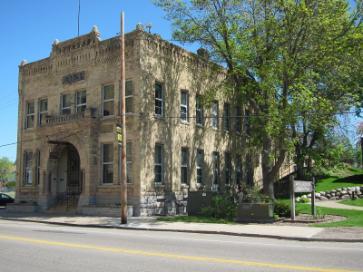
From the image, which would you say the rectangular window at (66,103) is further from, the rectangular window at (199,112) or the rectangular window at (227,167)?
the rectangular window at (227,167)

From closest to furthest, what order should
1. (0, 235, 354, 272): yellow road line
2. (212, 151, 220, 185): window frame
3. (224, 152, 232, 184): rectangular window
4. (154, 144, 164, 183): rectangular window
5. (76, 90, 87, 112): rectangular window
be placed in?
(0, 235, 354, 272): yellow road line
(154, 144, 164, 183): rectangular window
(76, 90, 87, 112): rectangular window
(212, 151, 220, 185): window frame
(224, 152, 232, 184): rectangular window

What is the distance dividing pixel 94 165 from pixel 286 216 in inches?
436

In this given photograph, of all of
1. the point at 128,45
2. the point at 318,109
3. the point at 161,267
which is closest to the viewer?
the point at 161,267

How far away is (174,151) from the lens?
27500 millimetres

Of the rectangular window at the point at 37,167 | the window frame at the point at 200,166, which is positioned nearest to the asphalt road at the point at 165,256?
the window frame at the point at 200,166

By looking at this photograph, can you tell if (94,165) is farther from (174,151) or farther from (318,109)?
(318,109)

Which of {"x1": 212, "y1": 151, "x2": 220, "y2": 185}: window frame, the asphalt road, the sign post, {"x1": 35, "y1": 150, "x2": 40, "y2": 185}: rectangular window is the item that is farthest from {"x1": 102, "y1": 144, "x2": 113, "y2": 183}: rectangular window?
the asphalt road

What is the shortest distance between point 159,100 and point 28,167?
35.6 feet

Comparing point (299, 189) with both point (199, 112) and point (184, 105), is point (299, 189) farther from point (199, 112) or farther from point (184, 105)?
point (199, 112)

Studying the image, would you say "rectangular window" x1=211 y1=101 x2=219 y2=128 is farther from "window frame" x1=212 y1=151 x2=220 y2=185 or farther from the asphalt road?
the asphalt road

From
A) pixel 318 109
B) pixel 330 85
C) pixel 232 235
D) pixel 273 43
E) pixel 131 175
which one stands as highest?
pixel 273 43

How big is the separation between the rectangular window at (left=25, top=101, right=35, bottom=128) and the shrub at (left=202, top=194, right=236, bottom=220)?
14979 mm

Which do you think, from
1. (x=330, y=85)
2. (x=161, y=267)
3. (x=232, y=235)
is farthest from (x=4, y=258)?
(x=330, y=85)

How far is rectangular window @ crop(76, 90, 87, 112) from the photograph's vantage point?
27906mm
